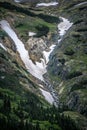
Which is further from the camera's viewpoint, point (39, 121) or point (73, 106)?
point (73, 106)

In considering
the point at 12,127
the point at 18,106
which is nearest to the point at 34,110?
the point at 18,106

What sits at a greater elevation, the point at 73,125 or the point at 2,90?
the point at 2,90

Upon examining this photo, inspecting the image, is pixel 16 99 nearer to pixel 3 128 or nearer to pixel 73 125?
pixel 73 125

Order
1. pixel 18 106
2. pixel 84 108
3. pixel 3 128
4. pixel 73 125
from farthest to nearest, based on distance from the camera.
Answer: pixel 84 108
pixel 18 106
pixel 73 125
pixel 3 128

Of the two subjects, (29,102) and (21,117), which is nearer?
(21,117)

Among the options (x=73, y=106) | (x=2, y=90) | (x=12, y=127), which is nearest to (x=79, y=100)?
(x=73, y=106)

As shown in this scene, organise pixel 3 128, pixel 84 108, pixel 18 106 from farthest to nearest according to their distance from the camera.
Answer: pixel 84 108 → pixel 18 106 → pixel 3 128

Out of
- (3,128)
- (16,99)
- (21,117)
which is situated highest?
(16,99)

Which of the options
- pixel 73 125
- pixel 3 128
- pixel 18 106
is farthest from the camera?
pixel 18 106

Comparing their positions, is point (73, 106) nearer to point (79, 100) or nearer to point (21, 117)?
point (79, 100)
